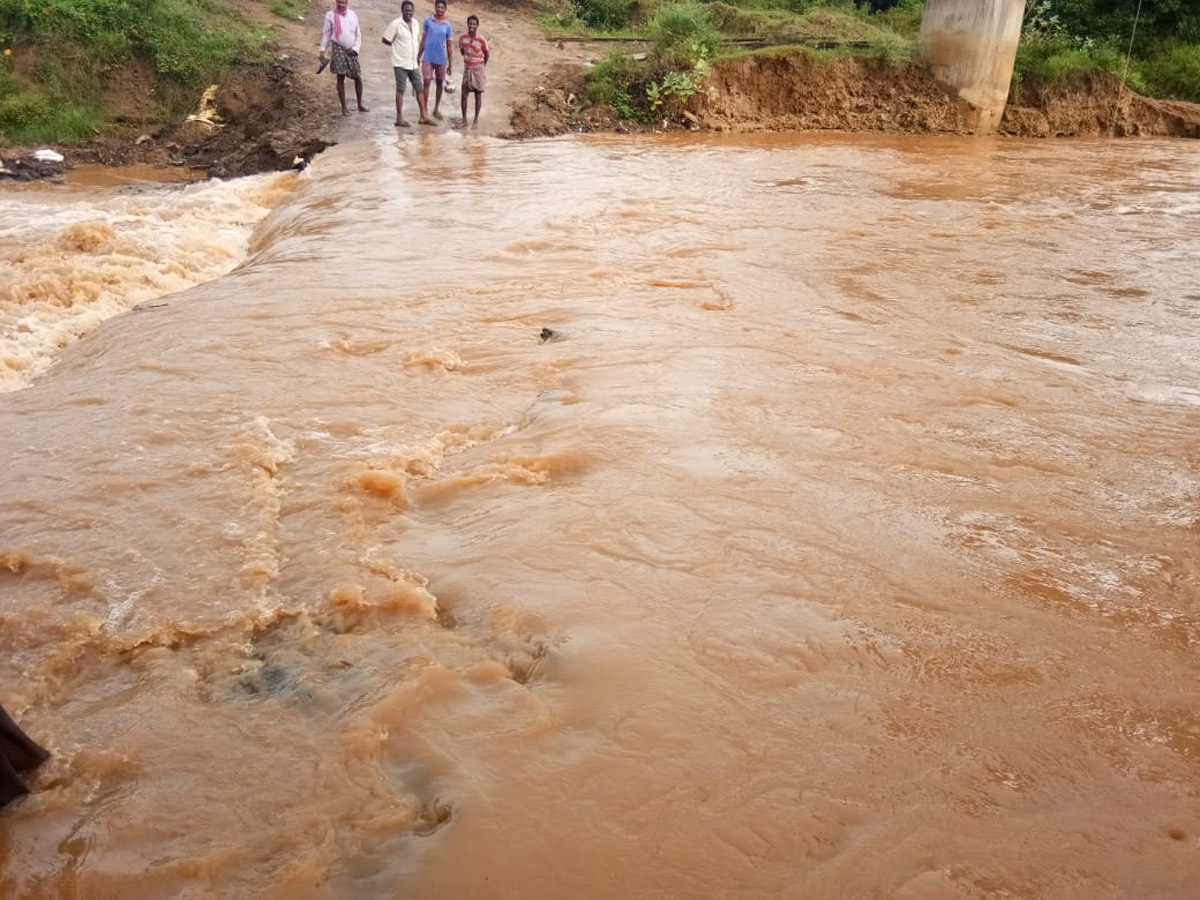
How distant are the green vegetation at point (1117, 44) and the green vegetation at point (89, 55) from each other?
13106 millimetres

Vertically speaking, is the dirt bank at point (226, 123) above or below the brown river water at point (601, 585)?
above

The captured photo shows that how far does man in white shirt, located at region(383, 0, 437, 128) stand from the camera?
42.3 feet

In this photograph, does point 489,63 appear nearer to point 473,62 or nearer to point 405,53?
point 473,62

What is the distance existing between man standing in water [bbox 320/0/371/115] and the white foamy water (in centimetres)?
226

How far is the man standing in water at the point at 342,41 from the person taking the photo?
12953 mm

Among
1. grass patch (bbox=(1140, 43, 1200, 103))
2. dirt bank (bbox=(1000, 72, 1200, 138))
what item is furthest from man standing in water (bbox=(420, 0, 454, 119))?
grass patch (bbox=(1140, 43, 1200, 103))

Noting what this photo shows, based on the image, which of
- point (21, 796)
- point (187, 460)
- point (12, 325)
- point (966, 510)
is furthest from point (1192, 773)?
point (12, 325)

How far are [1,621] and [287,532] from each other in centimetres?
101

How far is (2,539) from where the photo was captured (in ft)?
12.3

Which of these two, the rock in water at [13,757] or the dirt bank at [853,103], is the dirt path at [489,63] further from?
the rock in water at [13,757]

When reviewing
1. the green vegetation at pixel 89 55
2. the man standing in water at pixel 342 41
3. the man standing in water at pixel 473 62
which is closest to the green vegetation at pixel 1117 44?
the man standing in water at pixel 473 62

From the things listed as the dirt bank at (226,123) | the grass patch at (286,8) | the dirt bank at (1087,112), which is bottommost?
the dirt bank at (226,123)

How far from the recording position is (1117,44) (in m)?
17.9

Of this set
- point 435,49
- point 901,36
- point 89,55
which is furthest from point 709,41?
point 89,55
